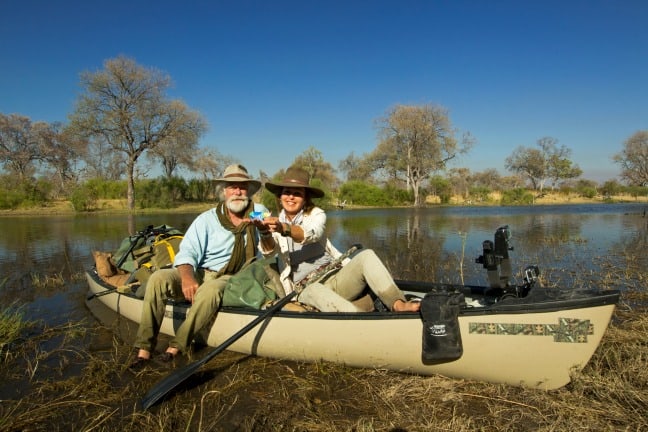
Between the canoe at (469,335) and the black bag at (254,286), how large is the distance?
0.15 metres

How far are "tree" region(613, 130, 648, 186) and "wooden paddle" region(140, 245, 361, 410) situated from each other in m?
61.0

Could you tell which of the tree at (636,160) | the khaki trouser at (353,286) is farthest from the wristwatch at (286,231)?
the tree at (636,160)

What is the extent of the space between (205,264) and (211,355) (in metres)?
1.33

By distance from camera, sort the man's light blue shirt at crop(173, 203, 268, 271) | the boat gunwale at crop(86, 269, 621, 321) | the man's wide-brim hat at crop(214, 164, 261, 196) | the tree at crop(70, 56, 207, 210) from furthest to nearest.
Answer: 1. the tree at crop(70, 56, 207, 210)
2. the man's wide-brim hat at crop(214, 164, 261, 196)
3. the man's light blue shirt at crop(173, 203, 268, 271)
4. the boat gunwale at crop(86, 269, 621, 321)

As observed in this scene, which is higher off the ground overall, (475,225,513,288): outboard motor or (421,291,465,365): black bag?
(475,225,513,288): outboard motor

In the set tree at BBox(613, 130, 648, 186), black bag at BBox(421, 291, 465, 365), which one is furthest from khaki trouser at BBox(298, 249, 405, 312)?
tree at BBox(613, 130, 648, 186)

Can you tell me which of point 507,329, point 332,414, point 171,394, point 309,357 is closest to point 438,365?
point 507,329

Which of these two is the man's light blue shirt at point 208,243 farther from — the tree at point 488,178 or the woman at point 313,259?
the tree at point 488,178

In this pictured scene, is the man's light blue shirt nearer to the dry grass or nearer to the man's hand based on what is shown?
the man's hand

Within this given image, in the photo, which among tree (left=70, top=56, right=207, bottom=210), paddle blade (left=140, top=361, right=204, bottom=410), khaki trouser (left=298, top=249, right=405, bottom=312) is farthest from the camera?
tree (left=70, top=56, right=207, bottom=210)

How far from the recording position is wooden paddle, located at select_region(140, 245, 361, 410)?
3125 millimetres

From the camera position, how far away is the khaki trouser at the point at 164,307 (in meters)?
3.84

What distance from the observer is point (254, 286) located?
3.99 meters

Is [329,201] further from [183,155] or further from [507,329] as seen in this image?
[507,329]
